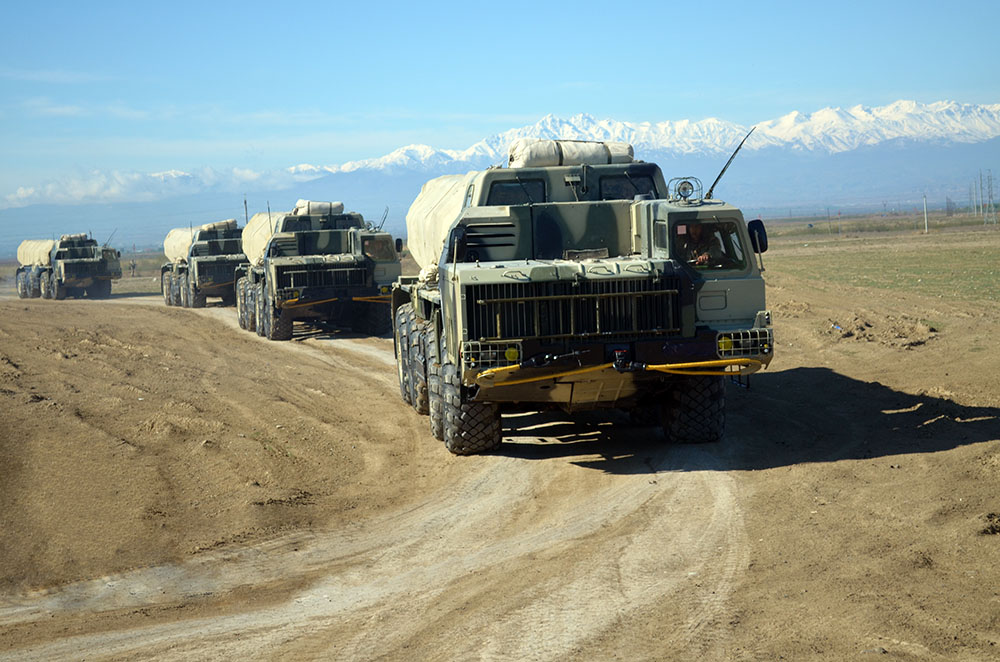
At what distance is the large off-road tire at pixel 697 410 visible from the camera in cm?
974

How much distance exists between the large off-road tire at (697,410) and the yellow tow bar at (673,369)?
529 millimetres

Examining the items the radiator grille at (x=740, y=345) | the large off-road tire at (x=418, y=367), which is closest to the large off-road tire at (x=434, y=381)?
the large off-road tire at (x=418, y=367)

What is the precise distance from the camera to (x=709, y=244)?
9.53 metres

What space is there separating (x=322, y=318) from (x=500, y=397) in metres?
12.6

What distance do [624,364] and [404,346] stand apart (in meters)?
4.90

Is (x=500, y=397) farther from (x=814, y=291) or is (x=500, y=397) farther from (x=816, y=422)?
(x=814, y=291)

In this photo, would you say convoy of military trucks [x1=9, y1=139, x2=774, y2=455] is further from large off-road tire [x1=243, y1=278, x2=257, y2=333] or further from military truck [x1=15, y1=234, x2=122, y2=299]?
military truck [x1=15, y1=234, x2=122, y2=299]

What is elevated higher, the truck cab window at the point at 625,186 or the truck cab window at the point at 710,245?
the truck cab window at the point at 625,186

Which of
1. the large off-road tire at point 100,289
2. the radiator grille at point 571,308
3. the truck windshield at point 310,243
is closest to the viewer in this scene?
the radiator grille at point 571,308

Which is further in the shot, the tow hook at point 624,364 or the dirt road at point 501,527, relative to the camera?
the tow hook at point 624,364

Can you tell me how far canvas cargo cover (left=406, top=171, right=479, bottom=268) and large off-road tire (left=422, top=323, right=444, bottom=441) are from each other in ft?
3.61

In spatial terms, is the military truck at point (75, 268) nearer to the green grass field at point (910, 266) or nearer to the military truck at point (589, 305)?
the green grass field at point (910, 266)

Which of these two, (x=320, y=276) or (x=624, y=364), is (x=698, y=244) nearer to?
(x=624, y=364)

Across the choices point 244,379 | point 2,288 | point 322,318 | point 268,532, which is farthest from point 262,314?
point 2,288
